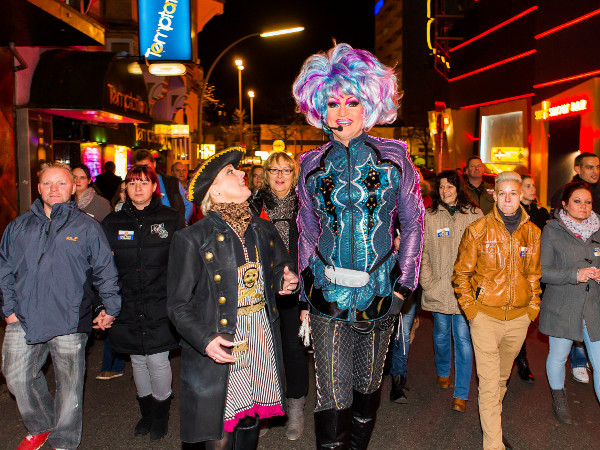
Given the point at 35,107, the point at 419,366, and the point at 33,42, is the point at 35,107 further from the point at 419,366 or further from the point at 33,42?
the point at 419,366

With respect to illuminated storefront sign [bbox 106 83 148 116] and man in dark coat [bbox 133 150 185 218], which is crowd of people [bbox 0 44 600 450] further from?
illuminated storefront sign [bbox 106 83 148 116]

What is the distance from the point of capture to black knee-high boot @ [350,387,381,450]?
370 centimetres

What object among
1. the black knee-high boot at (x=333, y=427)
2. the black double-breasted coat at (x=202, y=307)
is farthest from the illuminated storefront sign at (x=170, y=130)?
the black knee-high boot at (x=333, y=427)

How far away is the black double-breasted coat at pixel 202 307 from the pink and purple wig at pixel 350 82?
1.10m

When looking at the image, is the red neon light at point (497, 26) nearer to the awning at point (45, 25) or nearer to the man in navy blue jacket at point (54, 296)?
the awning at point (45, 25)

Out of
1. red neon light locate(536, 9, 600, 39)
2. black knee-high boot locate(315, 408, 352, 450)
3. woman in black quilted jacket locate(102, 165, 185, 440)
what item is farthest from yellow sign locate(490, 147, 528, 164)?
black knee-high boot locate(315, 408, 352, 450)

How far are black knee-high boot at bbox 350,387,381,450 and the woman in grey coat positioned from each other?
7.55ft

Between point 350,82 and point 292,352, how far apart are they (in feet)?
8.28

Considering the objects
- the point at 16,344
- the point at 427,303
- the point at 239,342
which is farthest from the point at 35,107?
the point at 239,342

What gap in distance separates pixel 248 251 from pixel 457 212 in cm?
295

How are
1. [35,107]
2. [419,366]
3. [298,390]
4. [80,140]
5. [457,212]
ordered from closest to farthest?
[298,390], [457,212], [419,366], [35,107], [80,140]

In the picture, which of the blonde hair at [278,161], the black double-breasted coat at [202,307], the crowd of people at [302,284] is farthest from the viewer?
the blonde hair at [278,161]

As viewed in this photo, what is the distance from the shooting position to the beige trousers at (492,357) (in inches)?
176

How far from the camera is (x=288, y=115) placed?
62.1 meters
